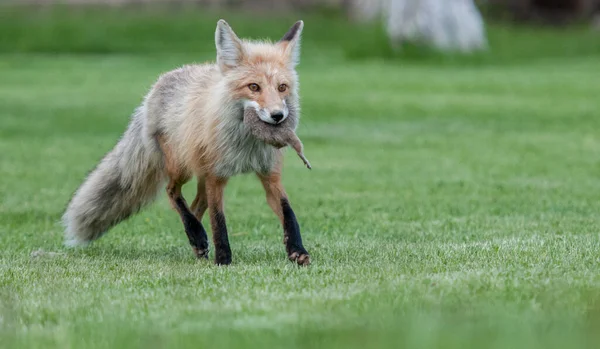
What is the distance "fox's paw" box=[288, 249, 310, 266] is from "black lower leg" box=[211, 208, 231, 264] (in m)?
0.46

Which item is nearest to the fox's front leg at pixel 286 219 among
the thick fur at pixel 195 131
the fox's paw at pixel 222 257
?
the thick fur at pixel 195 131

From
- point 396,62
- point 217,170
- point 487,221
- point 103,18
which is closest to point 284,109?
point 217,170

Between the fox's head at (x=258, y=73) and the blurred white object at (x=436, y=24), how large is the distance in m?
A: 20.4

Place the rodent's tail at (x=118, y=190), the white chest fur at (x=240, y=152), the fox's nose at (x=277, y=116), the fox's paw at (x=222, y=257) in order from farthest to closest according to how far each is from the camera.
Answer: the rodent's tail at (x=118, y=190), the fox's paw at (x=222, y=257), the white chest fur at (x=240, y=152), the fox's nose at (x=277, y=116)

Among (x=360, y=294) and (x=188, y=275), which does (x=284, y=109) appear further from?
(x=360, y=294)

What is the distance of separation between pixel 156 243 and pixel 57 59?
863 inches

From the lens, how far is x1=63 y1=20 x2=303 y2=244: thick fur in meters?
6.77

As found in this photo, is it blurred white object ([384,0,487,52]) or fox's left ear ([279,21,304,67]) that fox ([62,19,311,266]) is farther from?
blurred white object ([384,0,487,52])

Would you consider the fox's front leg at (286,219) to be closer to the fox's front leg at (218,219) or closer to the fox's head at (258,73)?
the fox's front leg at (218,219)

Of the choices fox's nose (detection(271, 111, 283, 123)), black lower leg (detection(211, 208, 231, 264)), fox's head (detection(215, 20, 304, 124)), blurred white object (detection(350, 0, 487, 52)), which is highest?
fox's head (detection(215, 20, 304, 124))

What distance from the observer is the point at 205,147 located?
23.1 ft

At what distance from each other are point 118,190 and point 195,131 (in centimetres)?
111

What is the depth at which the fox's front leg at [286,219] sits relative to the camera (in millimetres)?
6793

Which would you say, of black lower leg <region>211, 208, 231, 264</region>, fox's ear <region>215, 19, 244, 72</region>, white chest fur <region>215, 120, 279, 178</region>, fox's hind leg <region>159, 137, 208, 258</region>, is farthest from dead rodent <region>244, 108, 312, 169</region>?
fox's hind leg <region>159, 137, 208, 258</region>
